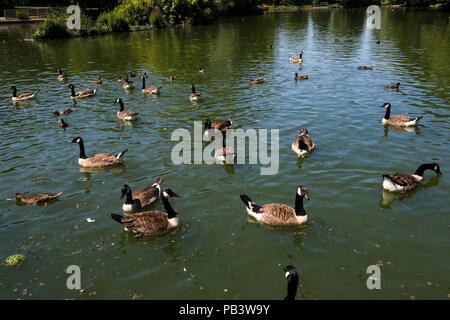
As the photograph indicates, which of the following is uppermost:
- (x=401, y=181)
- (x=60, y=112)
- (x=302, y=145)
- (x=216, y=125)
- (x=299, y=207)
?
(x=60, y=112)

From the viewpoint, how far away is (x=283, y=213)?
1054cm

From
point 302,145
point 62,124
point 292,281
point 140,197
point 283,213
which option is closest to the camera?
point 292,281

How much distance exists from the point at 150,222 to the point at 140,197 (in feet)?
5.43

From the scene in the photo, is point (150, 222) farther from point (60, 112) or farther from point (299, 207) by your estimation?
point (60, 112)

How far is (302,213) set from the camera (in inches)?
416

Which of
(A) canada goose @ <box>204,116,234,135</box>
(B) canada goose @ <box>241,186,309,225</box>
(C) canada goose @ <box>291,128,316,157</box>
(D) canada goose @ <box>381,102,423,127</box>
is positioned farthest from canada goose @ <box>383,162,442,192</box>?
(A) canada goose @ <box>204,116,234,135</box>

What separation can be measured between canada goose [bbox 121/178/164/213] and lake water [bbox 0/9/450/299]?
0.74 meters

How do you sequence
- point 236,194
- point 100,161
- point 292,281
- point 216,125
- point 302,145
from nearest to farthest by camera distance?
point 292,281, point 236,194, point 100,161, point 302,145, point 216,125

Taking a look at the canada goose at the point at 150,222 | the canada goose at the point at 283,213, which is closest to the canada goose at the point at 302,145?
the canada goose at the point at 283,213

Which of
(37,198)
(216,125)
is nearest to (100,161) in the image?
(37,198)

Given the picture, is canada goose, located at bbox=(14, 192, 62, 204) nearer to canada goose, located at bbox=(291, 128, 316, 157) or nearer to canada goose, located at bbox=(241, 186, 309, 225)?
canada goose, located at bbox=(241, 186, 309, 225)

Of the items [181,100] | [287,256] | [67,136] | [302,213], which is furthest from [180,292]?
[181,100]

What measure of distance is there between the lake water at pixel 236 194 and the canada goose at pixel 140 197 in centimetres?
74

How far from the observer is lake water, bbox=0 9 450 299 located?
8.79 metres
